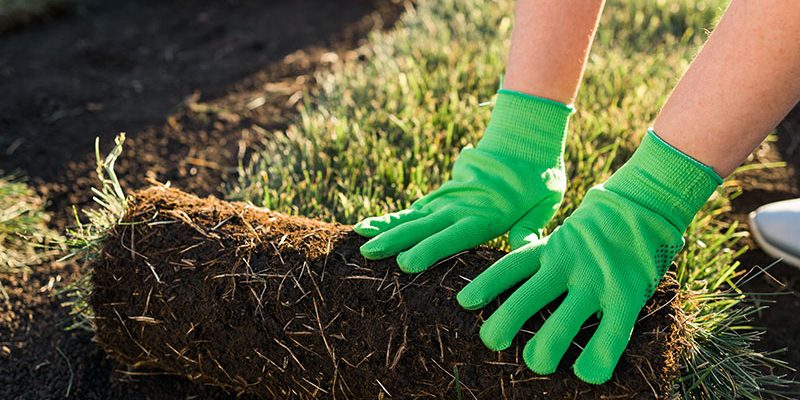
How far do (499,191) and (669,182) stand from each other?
40cm

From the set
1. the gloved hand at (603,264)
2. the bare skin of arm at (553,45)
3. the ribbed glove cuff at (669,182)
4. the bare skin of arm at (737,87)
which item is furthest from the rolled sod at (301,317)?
the bare skin of arm at (553,45)

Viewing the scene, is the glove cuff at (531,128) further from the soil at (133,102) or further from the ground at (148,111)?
the soil at (133,102)

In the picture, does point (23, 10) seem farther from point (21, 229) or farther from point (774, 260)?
point (774, 260)

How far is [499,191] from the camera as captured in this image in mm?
1781

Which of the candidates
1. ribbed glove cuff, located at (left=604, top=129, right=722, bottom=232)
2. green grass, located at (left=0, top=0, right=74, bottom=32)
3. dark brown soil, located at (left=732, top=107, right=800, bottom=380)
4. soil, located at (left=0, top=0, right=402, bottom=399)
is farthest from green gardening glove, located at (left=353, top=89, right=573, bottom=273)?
green grass, located at (left=0, top=0, right=74, bottom=32)

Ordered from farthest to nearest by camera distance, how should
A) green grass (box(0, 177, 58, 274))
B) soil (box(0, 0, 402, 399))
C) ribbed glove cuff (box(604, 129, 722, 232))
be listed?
1. green grass (box(0, 177, 58, 274))
2. soil (box(0, 0, 402, 399))
3. ribbed glove cuff (box(604, 129, 722, 232))

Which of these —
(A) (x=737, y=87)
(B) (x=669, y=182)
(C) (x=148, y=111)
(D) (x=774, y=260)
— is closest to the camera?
(A) (x=737, y=87)

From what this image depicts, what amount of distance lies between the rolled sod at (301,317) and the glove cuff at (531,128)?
1.09 ft

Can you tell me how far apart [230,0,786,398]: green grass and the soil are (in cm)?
26

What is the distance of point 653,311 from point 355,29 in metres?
2.79

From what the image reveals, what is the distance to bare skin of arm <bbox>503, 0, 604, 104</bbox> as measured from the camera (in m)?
1.83

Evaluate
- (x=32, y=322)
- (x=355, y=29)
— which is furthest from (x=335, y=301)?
(x=355, y=29)

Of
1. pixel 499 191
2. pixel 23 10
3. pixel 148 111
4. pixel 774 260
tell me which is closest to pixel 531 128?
pixel 499 191

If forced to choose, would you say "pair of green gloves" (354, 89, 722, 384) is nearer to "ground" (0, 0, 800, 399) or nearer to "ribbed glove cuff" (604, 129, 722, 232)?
"ribbed glove cuff" (604, 129, 722, 232)
